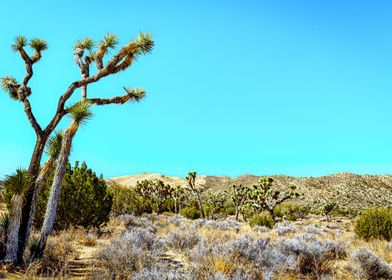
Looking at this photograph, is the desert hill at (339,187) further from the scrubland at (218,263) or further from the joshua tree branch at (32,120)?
the joshua tree branch at (32,120)

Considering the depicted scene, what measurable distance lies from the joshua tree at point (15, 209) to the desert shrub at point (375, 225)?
12457mm

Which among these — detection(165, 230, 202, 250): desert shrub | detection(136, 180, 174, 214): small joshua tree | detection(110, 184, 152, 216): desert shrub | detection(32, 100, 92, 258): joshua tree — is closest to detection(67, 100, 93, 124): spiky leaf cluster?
detection(32, 100, 92, 258): joshua tree

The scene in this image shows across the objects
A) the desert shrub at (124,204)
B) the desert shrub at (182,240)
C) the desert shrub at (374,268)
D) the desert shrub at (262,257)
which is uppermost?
the desert shrub at (124,204)

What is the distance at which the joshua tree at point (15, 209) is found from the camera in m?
7.46

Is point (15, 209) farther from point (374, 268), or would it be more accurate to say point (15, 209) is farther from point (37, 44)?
point (374, 268)

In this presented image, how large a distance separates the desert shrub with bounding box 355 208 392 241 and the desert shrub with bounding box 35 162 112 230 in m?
11.5

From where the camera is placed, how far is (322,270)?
7.54m

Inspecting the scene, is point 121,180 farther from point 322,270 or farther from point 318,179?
point 322,270

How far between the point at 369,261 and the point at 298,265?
1502 mm

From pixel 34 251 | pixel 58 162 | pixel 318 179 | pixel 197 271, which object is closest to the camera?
pixel 197 271

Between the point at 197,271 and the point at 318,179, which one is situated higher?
Answer: the point at 318,179

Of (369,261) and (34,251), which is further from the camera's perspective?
(34,251)

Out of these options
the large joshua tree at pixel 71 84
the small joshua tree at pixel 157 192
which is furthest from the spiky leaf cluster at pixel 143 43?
the small joshua tree at pixel 157 192

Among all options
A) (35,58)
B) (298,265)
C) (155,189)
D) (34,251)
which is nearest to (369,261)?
(298,265)
